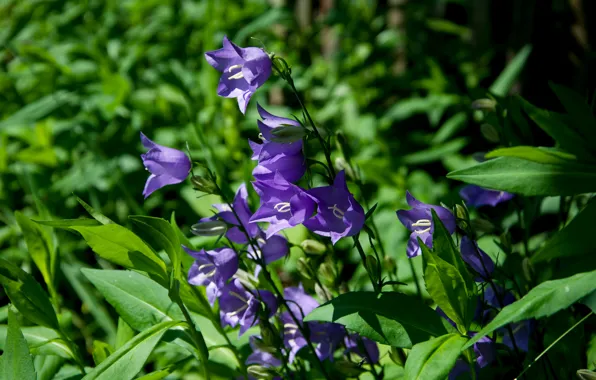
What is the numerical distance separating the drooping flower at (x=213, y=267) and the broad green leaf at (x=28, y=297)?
0.99ft

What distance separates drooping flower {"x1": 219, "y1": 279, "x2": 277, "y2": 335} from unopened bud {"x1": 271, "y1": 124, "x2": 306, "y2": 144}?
1.18 ft

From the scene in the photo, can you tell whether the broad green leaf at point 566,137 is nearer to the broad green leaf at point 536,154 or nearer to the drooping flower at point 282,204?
the broad green leaf at point 536,154

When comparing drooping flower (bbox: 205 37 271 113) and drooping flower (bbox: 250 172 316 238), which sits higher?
drooping flower (bbox: 205 37 271 113)

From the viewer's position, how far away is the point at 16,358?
109 centimetres

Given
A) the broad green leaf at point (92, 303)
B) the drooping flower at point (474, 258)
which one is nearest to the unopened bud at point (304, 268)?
the drooping flower at point (474, 258)

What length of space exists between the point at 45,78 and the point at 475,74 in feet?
7.15

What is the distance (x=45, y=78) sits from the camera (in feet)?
10.3

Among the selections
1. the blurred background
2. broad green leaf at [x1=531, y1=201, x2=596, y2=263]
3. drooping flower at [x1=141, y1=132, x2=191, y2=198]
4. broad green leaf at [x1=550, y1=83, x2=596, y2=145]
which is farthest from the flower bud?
the blurred background

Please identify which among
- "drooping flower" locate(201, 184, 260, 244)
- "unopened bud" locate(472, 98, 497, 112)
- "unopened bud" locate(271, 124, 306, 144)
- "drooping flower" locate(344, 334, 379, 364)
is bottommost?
"drooping flower" locate(344, 334, 379, 364)

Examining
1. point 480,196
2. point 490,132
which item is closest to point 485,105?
point 490,132

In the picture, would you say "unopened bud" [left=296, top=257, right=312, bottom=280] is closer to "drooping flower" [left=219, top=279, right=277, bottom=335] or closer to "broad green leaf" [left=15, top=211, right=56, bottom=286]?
"drooping flower" [left=219, top=279, right=277, bottom=335]

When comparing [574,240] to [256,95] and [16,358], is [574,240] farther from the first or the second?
[256,95]

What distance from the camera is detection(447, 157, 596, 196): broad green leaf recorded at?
3.78ft

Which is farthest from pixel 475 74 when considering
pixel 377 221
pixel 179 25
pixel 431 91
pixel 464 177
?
pixel 464 177
